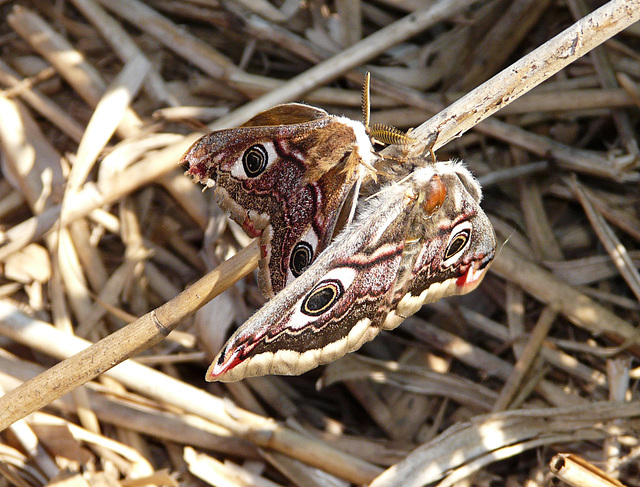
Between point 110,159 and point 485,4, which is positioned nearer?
point 110,159

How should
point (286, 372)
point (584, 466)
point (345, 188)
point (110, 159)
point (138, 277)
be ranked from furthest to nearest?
1. point (138, 277)
2. point (110, 159)
3. point (584, 466)
4. point (345, 188)
5. point (286, 372)

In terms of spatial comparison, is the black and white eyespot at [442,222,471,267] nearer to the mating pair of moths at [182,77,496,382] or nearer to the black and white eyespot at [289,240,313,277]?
the mating pair of moths at [182,77,496,382]

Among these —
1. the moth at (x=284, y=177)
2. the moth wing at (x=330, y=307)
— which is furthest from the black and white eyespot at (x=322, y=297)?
the moth at (x=284, y=177)

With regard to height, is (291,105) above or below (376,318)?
above

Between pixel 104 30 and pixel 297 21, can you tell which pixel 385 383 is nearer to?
pixel 297 21

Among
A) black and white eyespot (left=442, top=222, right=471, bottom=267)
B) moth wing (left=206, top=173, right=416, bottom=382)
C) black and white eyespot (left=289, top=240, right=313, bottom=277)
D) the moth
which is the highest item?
the moth

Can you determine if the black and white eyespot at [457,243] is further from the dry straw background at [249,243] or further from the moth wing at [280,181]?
the dry straw background at [249,243]

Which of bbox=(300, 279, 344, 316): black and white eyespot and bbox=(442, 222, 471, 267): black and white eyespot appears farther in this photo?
bbox=(442, 222, 471, 267): black and white eyespot

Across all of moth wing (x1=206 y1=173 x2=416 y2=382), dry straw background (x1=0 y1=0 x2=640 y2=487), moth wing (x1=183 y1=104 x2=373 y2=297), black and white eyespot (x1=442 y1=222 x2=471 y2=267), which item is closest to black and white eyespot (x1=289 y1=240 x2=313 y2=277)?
moth wing (x1=183 y1=104 x2=373 y2=297)

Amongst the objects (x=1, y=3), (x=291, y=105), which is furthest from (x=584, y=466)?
(x=1, y=3)
